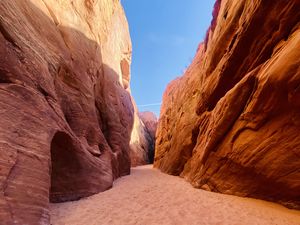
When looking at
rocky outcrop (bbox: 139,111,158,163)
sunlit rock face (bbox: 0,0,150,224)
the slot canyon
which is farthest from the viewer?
rocky outcrop (bbox: 139,111,158,163)

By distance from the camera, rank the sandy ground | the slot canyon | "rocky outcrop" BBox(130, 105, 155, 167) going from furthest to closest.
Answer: "rocky outcrop" BBox(130, 105, 155, 167) < the sandy ground < the slot canyon

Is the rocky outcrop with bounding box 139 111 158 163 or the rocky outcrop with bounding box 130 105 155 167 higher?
the rocky outcrop with bounding box 139 111 158 163

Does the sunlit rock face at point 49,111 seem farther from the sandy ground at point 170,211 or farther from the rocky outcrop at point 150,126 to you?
the rocky outcrop at point 150,126

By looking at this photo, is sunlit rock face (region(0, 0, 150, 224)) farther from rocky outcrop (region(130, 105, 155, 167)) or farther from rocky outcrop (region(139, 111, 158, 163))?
rocky outcrop (region(139, 111, 158, 163))

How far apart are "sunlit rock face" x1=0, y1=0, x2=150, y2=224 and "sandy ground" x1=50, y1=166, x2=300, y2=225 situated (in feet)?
2.38

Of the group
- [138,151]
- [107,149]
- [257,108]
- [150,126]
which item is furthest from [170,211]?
[150,126]

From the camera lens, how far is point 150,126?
1385 inches

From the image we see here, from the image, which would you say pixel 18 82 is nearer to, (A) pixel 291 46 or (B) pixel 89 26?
(A) pixel 291 46

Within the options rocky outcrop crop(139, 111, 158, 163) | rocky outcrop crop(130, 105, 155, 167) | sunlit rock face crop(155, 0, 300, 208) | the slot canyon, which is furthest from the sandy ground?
rocky outcrop crop(139, 111, 158, 163)

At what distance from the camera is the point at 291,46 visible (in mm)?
4066

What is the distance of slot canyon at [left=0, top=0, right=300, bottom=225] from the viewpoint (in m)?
3.62

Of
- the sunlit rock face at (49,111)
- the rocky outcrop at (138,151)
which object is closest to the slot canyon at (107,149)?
the sunlit rock face at (49,111)

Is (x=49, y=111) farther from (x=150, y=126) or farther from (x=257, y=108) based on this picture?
(x=150, y=126)

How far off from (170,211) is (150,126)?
3081cm
